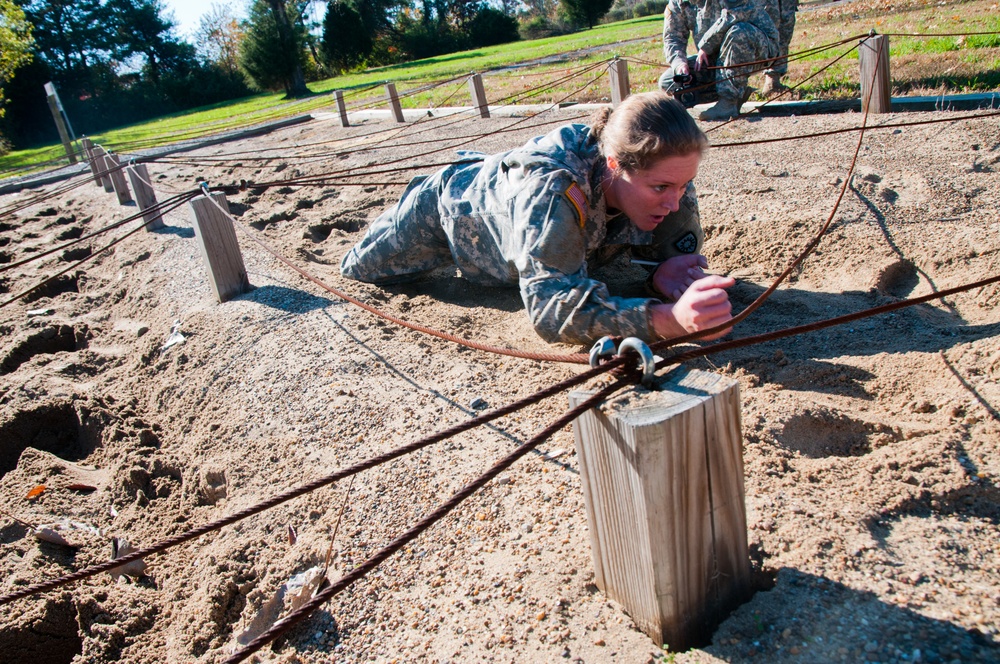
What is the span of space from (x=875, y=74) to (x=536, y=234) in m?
4.41

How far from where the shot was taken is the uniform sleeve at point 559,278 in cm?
269

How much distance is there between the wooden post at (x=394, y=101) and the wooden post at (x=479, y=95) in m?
1.91

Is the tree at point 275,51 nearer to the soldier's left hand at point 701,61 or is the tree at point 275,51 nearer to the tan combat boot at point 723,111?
the soldier's left hand at point 701,61

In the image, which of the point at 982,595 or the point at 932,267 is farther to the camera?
the point at 932,267

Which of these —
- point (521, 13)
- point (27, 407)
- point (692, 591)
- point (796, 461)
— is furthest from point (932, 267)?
point (521, 13)

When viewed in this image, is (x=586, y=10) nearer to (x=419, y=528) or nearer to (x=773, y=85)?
(x=773, y=85)

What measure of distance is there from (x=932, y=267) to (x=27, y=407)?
15.3 feet

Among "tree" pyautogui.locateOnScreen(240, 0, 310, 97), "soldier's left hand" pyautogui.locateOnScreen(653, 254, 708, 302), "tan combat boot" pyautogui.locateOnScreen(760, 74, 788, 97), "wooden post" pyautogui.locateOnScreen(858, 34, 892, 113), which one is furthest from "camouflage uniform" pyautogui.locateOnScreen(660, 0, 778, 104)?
"tree" pyautogui.locateOnScreen(240, 0, 310, 97)

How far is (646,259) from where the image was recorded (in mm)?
3785

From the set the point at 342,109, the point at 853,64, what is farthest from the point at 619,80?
the point at 342,109

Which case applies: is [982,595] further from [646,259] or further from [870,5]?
[870,5]

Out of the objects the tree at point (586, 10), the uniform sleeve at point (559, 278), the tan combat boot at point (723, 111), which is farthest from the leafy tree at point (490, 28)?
the uniform sleeve at point (559, 278)

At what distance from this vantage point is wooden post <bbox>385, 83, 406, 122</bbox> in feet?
38.5

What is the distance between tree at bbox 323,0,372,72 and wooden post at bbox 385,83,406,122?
2589 cm
